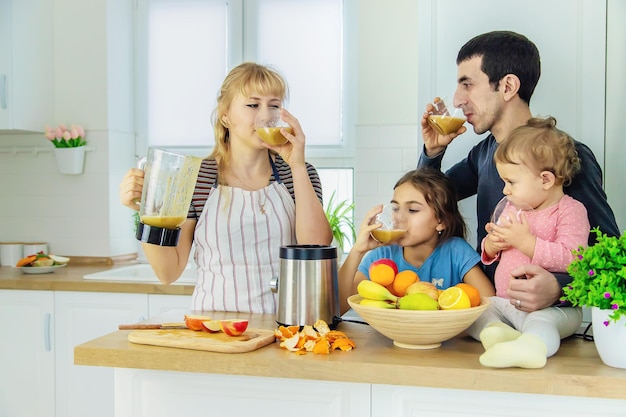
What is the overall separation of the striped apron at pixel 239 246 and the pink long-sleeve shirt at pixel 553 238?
0.73 metres

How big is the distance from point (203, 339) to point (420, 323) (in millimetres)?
505

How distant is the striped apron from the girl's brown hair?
450 mm

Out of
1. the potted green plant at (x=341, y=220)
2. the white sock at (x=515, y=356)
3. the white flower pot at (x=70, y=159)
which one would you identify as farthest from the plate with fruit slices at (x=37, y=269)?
the white sock at (x=515, y=356)

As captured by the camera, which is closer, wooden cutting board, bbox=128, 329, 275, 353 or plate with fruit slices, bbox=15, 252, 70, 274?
wooden cutting board, bbox=128, 329, 275, 353

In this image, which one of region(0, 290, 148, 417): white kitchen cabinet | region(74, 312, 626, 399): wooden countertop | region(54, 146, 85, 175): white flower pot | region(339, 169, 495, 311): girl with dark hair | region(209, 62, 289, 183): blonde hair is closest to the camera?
region(74, 312, 626, 399): wooden countertop

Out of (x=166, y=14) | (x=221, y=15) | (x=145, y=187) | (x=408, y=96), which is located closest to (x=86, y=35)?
(x=166, y=14)

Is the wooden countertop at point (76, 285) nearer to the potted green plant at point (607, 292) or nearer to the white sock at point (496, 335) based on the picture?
the white sock at point (496, 335)

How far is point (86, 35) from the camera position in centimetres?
388

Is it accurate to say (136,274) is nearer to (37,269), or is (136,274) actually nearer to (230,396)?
(37,269)

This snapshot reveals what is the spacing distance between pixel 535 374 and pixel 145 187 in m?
1.01

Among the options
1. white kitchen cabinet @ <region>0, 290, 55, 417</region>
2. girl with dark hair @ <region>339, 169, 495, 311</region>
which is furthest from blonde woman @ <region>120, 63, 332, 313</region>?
white kitchen cabinet @ <region>0, 290, 55, 417</region>

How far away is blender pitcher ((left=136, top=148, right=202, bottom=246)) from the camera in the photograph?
1.68 m

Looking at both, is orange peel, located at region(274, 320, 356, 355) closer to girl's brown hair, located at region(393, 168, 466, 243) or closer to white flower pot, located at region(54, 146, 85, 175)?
girl's brown hair, located at region(393, 168, 466, 243)

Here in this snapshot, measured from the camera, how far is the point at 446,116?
2023 mm
